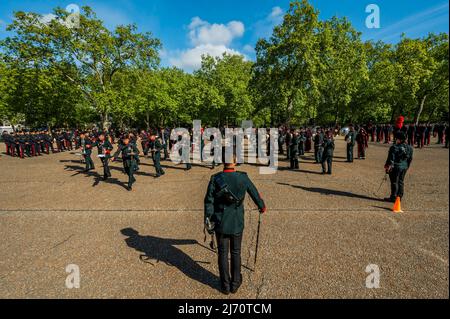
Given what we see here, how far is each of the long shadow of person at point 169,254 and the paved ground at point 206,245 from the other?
22 millimetres

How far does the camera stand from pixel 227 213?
3449 mm

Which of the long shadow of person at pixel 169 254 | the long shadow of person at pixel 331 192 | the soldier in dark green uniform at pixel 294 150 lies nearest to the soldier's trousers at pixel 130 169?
the long shadow of person at pixel 169 254

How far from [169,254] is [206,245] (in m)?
0.76

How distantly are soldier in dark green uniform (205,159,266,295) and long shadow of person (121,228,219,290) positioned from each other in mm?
442

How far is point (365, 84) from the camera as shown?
131ft

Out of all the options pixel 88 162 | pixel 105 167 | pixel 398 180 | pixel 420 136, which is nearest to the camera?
pixel 398 180

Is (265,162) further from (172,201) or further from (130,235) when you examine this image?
(130,235)

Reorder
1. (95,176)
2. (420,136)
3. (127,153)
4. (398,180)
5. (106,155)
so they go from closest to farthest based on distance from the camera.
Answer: (398,180)
(127,153)
(106,155)
(95,176)
(420,136)

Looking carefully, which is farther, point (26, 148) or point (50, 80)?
point (50, 80)

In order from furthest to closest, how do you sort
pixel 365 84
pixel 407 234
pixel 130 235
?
pixel 365 84 → pixel 130 235 → pixel 407 234

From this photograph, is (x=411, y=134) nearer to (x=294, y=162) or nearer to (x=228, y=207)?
(x=294, y=162)

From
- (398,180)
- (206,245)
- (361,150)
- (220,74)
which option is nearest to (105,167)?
(206,245)
